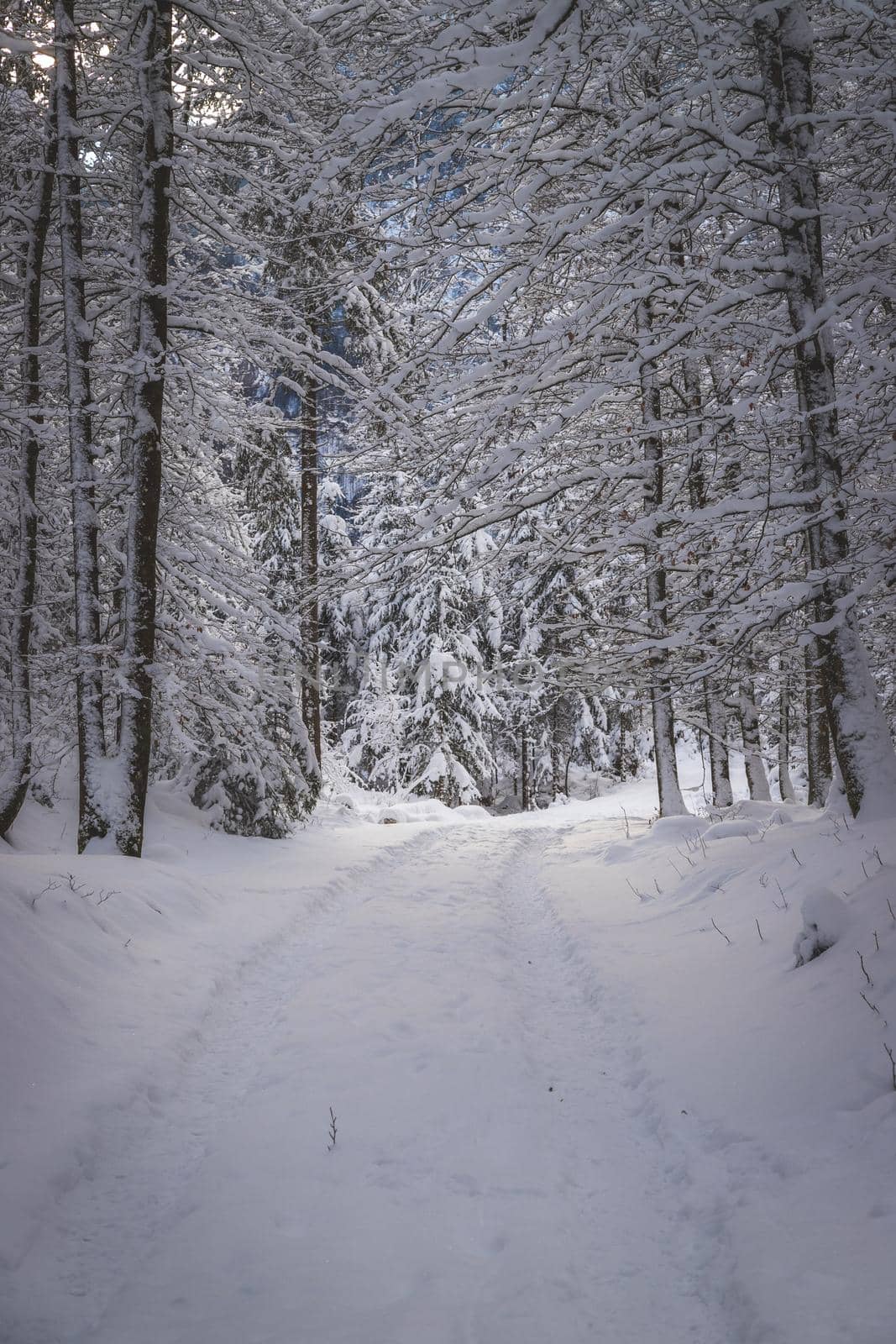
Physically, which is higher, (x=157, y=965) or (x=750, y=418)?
(x=750, y=418)

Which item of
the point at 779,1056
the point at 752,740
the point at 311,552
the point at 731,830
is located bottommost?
the point at 779,1056

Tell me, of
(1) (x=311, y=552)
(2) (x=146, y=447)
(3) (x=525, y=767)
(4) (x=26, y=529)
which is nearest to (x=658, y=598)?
(1) (x=311, y=552)

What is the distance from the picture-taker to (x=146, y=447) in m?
7.92

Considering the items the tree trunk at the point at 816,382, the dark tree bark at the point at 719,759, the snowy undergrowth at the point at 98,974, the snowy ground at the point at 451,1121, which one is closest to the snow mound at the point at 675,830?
the dark tree bark at the point at 719,759

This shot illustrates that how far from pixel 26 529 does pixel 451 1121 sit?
8.50 m

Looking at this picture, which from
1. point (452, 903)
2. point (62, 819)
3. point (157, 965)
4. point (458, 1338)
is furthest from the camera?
point (62, 819)

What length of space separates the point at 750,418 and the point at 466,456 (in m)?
2.41

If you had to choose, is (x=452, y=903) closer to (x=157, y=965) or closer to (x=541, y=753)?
(x=157, y=965)

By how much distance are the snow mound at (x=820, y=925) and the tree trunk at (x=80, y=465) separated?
22.4 feet

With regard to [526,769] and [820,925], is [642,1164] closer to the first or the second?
[820,925]

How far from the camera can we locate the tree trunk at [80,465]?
772 centimetres

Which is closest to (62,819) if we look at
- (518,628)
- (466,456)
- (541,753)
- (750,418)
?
(466,456)

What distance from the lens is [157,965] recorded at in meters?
5.53

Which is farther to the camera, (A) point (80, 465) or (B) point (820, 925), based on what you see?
(A) point (80, 465)
